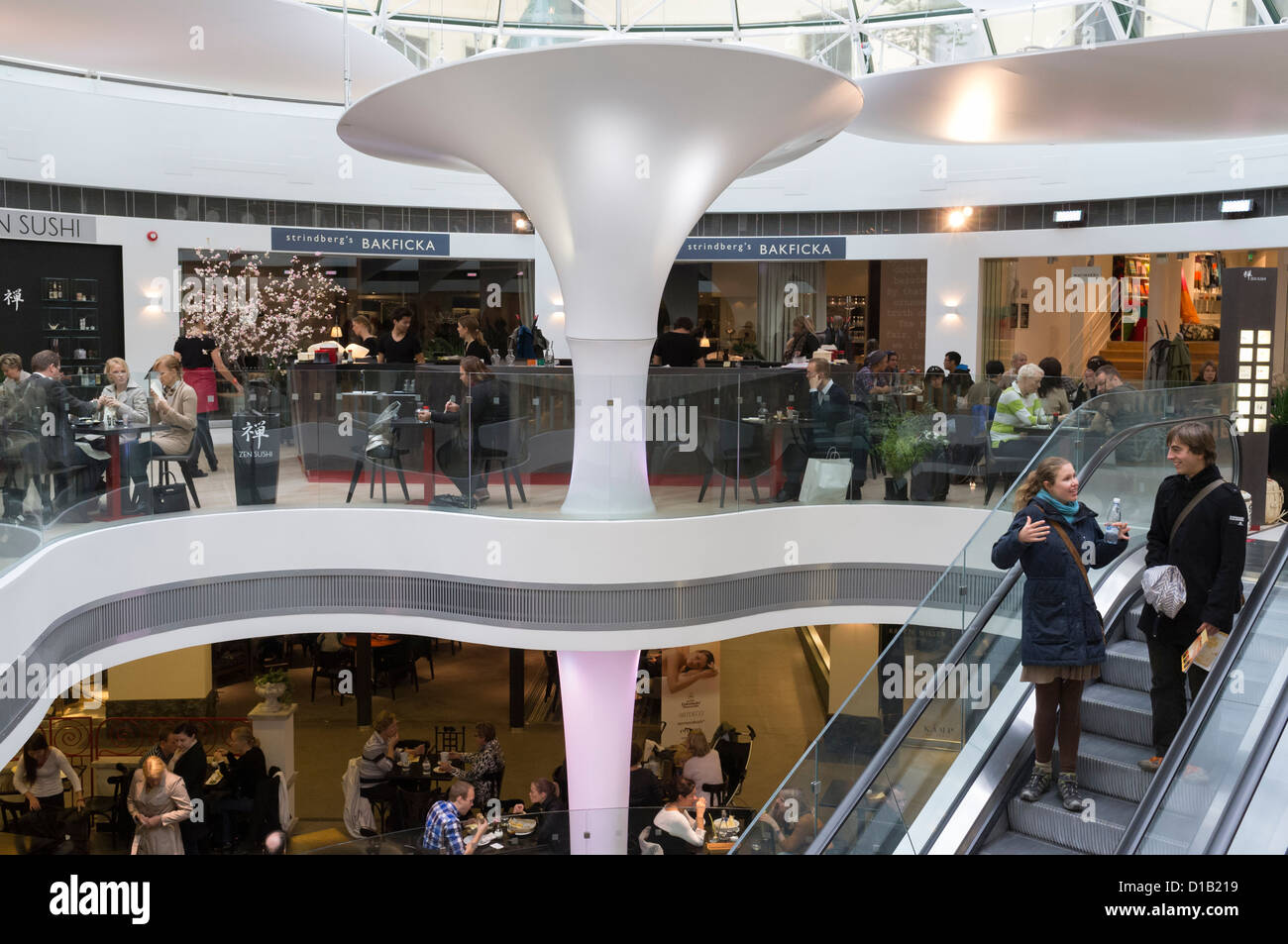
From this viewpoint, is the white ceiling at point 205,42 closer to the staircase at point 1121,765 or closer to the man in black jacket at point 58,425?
the man in black jacket at point 58,425

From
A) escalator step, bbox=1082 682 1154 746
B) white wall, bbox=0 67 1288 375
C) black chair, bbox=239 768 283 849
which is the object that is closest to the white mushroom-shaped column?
black chair, bbox=239 768 283 849

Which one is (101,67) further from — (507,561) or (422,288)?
(422,288)

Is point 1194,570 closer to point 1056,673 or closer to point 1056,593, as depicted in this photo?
point 1056,593

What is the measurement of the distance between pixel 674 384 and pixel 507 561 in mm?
2185

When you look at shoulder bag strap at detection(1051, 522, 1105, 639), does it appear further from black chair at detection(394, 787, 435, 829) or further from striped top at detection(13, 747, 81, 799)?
striped top at detection(13, 747, 81, 799)

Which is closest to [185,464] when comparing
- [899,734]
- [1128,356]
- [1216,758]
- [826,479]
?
[826,479]

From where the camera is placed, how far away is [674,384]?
1059cm

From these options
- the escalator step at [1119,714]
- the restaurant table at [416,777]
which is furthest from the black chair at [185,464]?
the escalator step at [1119,714]

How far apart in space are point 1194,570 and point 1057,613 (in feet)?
2.14

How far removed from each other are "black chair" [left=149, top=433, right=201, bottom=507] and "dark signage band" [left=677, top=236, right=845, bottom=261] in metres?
12.1

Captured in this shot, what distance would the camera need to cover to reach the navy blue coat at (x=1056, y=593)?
5238 mm

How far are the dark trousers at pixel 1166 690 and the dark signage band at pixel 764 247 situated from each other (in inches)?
636

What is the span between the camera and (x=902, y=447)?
11.1m

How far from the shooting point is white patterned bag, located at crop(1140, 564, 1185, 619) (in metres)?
5.23
